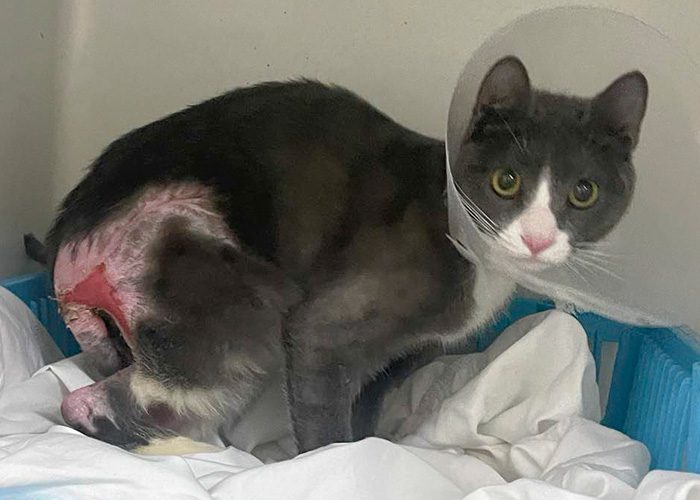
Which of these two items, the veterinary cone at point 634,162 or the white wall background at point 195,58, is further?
the white wall background at point 195,58

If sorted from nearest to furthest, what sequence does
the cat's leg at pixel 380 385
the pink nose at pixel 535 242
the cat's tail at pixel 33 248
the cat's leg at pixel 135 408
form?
the pink nose at pixel 535 242, the cat's leg at pixel 135 408, the cat's leg at pixel 380 385, the cat's tail at pixel 33 248

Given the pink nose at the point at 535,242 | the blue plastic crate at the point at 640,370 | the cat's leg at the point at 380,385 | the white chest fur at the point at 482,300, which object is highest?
the pink nose at the point at 535,242

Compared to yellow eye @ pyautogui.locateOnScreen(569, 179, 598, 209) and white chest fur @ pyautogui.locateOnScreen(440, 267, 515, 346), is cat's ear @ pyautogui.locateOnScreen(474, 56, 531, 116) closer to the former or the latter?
yellow eye @ pyautogui.locateOnScreen(569, 179, 598, 209)

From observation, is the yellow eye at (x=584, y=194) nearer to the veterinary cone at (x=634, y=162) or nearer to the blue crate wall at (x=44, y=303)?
the veterinary cone at (x=634, y=162)

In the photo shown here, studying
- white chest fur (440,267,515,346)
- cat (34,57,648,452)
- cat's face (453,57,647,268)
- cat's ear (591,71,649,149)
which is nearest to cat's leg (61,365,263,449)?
cat (34,57,648,452)

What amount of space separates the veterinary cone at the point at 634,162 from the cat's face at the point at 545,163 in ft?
0.10

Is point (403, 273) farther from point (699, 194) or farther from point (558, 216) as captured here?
point (699, 194)

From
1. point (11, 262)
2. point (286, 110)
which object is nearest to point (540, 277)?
point (286, 110)

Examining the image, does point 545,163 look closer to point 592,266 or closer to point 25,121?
point 592,266

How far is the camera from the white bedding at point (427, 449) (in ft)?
3.22

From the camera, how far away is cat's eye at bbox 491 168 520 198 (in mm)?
1183

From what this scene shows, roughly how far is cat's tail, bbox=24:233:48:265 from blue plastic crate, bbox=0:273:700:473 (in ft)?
0.10

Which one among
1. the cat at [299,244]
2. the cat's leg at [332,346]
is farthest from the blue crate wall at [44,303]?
the cat's leg at [332,346]

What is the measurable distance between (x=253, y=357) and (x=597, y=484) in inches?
19.3
